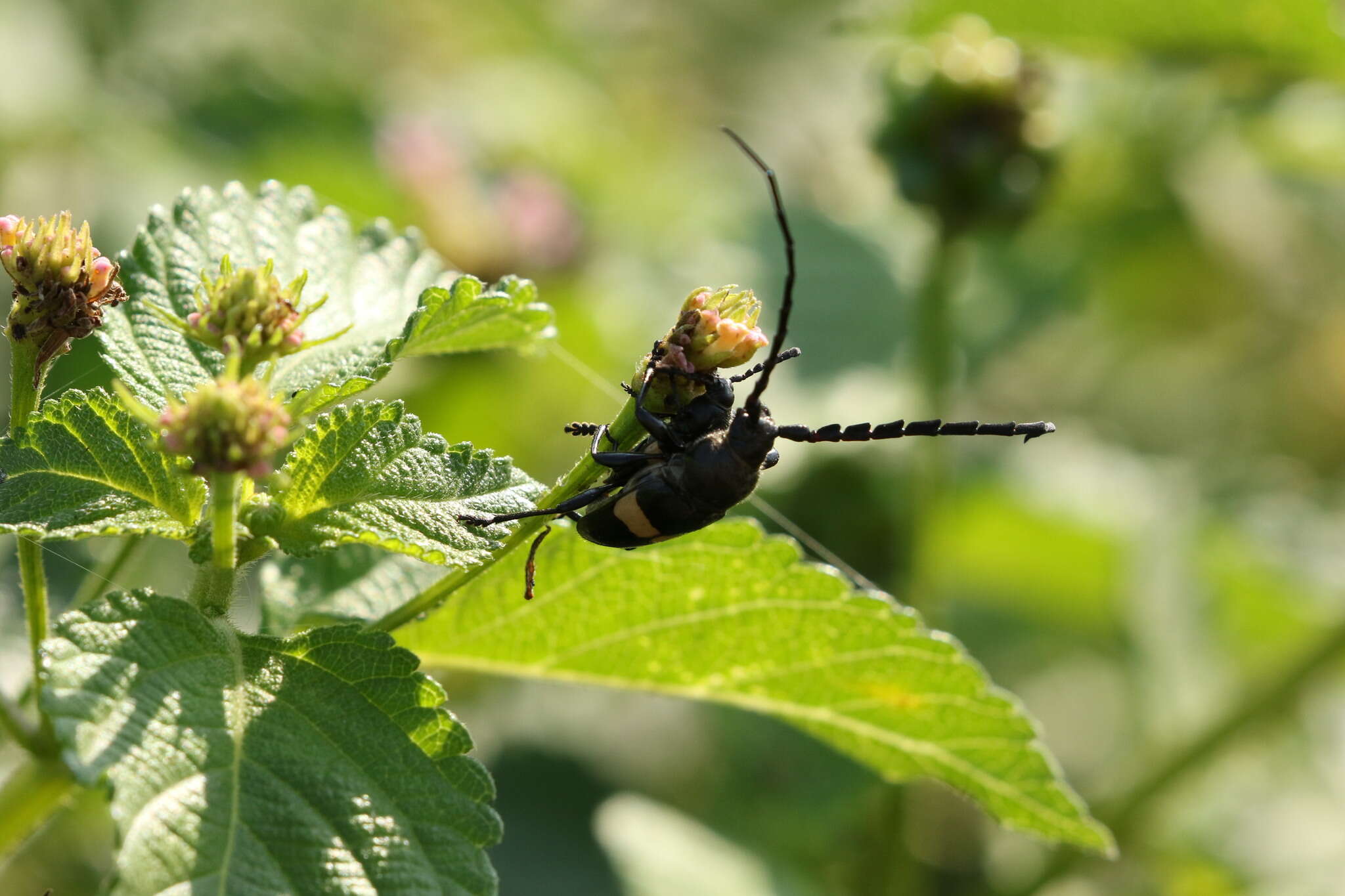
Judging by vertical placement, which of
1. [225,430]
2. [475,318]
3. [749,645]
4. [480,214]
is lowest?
[225,430]

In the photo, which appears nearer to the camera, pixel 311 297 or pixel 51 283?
pixel 51 283

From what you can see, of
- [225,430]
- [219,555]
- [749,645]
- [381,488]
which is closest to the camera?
[225,430]

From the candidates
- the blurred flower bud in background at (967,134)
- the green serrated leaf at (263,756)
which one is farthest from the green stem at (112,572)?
the blurred flower bud in background at (967,134)

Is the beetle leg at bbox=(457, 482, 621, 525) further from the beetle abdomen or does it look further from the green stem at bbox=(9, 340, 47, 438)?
the green stem at bbox=(9, 340, 47, 438)

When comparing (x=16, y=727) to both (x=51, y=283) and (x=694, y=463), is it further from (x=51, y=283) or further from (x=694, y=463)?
(x=694, y=463)

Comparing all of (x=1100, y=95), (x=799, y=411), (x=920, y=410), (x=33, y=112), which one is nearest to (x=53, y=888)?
(x=799, y=411)

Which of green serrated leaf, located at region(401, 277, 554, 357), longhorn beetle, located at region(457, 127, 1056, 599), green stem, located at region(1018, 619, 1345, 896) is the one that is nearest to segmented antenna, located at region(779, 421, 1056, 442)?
longhorn beetle, located at region(457, 127, 1056, 599)

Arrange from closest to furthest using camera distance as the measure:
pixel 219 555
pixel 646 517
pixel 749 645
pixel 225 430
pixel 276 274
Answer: pixel 225 430
pixel 219 555
pixel 646 517
pixel 276 274
pixel 749 645

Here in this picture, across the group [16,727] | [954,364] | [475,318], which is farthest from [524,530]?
[954,364]
